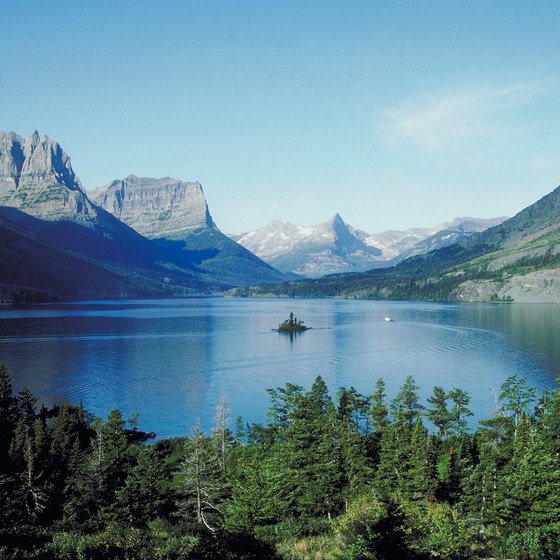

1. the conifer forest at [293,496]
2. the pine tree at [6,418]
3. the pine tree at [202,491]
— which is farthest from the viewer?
the pine tree at [6,418]

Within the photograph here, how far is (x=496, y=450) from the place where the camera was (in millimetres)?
59344

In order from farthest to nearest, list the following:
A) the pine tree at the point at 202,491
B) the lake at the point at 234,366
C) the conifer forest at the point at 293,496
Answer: the lake at the point at 234,366 < the pine tree at the point at 202,491 < the conifer forest at the point at 293,496

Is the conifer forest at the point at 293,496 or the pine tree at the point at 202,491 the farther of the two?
the pine tree at the point at 202,491

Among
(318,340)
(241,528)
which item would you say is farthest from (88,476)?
(318,340)

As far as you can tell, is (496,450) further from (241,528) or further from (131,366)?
(131,366)

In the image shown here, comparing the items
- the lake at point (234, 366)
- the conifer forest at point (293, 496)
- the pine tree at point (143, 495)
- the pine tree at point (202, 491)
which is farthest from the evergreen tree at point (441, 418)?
the pine tree at point (143, 495)

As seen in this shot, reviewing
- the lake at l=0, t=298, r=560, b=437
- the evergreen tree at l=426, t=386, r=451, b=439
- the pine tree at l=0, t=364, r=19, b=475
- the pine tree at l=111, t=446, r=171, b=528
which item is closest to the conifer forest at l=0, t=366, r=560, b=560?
the pine tree at l=111, t=446, r=171, b=528

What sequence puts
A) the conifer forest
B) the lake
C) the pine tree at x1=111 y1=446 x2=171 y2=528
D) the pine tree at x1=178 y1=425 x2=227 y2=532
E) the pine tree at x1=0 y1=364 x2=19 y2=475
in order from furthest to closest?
the lake, the pine tree at x1=0 y1=364 x2=19 y2=475, the pine tree at x1=178 y1=425 x2=227 y2=532, the pine tree at x1=111 y1=446 x2=171 y2=528, the conifer forest

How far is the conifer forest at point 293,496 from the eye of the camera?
28188 mm

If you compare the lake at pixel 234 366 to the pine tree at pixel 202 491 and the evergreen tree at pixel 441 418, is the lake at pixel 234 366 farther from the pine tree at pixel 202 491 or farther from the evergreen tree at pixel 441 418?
the pine tree at pixel 202 491

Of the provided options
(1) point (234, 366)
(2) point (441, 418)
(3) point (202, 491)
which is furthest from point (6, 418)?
(1) point (234, 366)

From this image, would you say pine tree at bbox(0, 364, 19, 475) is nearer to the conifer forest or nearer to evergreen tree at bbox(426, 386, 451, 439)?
the conifer forest

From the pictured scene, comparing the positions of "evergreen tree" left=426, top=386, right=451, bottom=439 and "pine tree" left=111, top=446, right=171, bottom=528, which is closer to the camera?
"pine tree" left=111, top=446, right=171, bottom=528

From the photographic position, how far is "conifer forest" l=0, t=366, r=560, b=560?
28.2 meters
